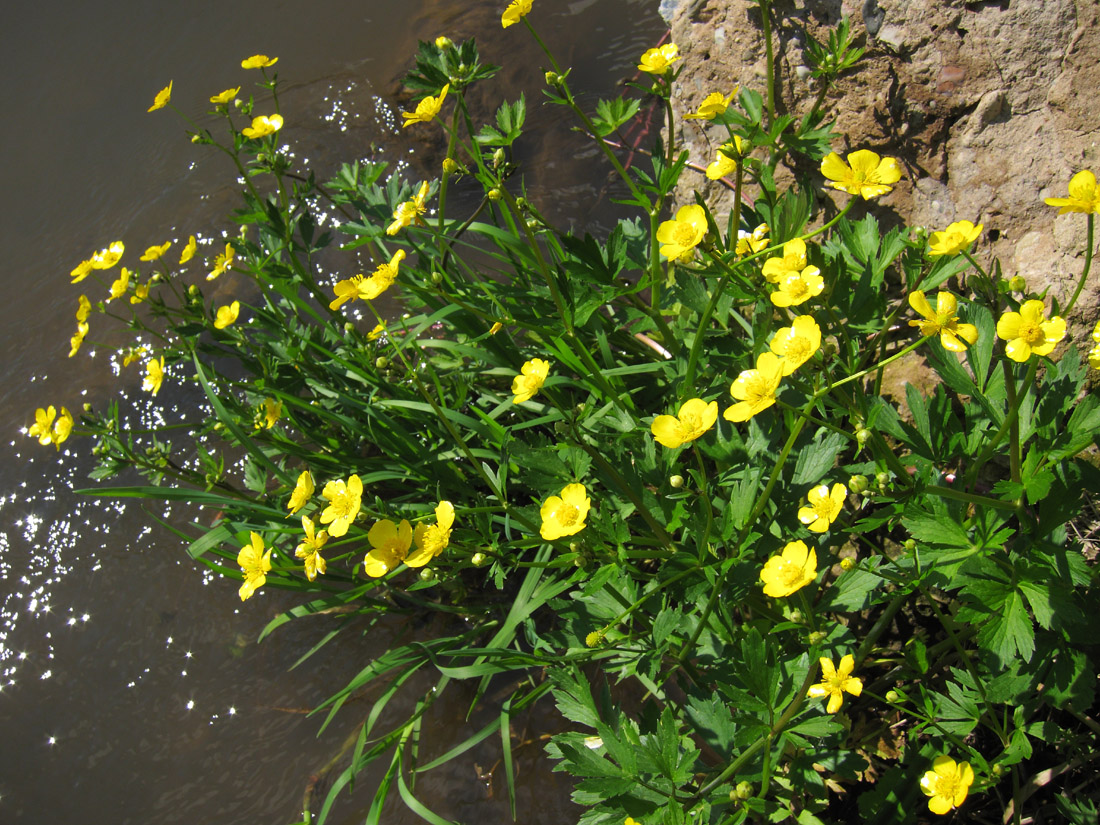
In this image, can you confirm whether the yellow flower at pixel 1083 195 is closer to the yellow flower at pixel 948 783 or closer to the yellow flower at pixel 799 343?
the yellow flower at pixel 799 343

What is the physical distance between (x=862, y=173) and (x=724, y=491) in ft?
2.80

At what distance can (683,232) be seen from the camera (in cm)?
165

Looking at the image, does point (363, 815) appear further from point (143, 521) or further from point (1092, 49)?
point (1092, 49)

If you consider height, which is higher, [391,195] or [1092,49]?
[391,195]

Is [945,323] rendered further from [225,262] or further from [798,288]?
[225,262]

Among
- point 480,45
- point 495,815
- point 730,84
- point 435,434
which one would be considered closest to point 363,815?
point 495,815

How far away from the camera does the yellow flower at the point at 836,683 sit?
1.55 meters

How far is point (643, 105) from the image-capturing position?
389cm

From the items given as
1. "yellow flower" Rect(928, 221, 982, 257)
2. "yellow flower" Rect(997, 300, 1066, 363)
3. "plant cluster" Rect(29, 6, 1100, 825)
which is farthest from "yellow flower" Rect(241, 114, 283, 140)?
"yellow flower" Rect(997, 300, 1066, 363)

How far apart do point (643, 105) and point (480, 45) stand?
3.36 feet

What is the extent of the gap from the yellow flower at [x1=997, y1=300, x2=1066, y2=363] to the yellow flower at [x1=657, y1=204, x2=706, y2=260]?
603 millimetres

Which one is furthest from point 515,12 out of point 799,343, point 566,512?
point 566,512

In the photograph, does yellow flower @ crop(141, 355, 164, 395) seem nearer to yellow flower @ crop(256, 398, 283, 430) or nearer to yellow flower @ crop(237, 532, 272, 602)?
yellow flower @ crop(256, 398, 283, 430)

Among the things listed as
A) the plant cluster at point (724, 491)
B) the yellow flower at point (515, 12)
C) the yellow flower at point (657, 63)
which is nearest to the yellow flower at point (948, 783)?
the plant cluster at point (724, 491)
